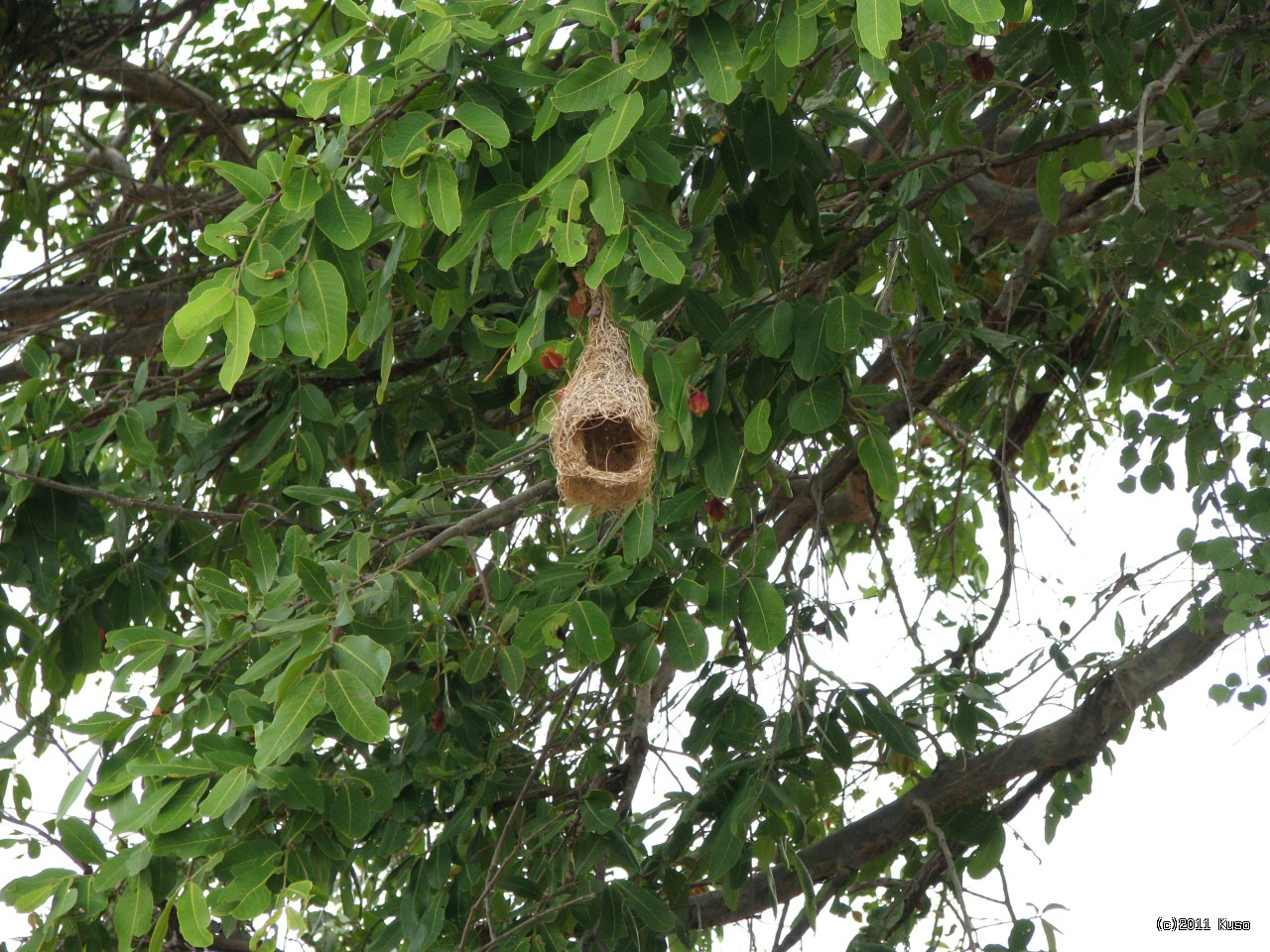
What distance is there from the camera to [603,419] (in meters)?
2.16

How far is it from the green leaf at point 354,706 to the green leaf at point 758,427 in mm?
718

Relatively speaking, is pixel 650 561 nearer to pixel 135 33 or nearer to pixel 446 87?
pixel 446 87

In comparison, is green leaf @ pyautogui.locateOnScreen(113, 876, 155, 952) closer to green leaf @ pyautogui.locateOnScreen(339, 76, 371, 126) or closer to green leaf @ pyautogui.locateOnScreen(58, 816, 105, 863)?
green leaf @ pyautogui.locateOnScreen(58, 816, 105, 863)

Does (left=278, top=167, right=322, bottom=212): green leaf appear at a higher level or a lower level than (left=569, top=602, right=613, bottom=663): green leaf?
higher

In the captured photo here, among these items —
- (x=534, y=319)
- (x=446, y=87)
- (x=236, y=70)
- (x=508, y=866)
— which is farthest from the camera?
(x=236, y=70)

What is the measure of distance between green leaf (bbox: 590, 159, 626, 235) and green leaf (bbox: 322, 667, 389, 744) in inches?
26.0

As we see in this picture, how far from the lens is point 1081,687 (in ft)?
10.9

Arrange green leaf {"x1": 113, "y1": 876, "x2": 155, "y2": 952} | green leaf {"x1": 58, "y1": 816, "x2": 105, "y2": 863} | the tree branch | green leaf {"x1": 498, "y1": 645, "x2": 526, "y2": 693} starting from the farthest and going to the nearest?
the tree branch
green leaf {"x1": 498, "y1": 645, "x2": 526, "y2": 693}
green leaf {"x1": 58, "y1": 816, "x2": 105, "y2": 863}
green leaf {"x1": 113, "y1": 876, "x2": 155, "y2": 952}

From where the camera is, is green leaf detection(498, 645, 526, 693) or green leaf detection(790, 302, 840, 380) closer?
green leaf detection(790, 302, 840, 380)

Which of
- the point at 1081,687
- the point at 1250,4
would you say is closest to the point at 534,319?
the point at 1250,4

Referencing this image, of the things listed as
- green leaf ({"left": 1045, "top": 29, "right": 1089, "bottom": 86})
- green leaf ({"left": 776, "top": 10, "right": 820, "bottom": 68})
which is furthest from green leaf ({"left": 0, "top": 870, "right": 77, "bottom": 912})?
green leaf ({"left": 1045, "top": 29, "right": 1089, "bottom": 86})

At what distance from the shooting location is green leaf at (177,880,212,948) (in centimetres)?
190

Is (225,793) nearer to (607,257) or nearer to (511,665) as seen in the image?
(511,665)

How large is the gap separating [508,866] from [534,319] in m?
1.42
